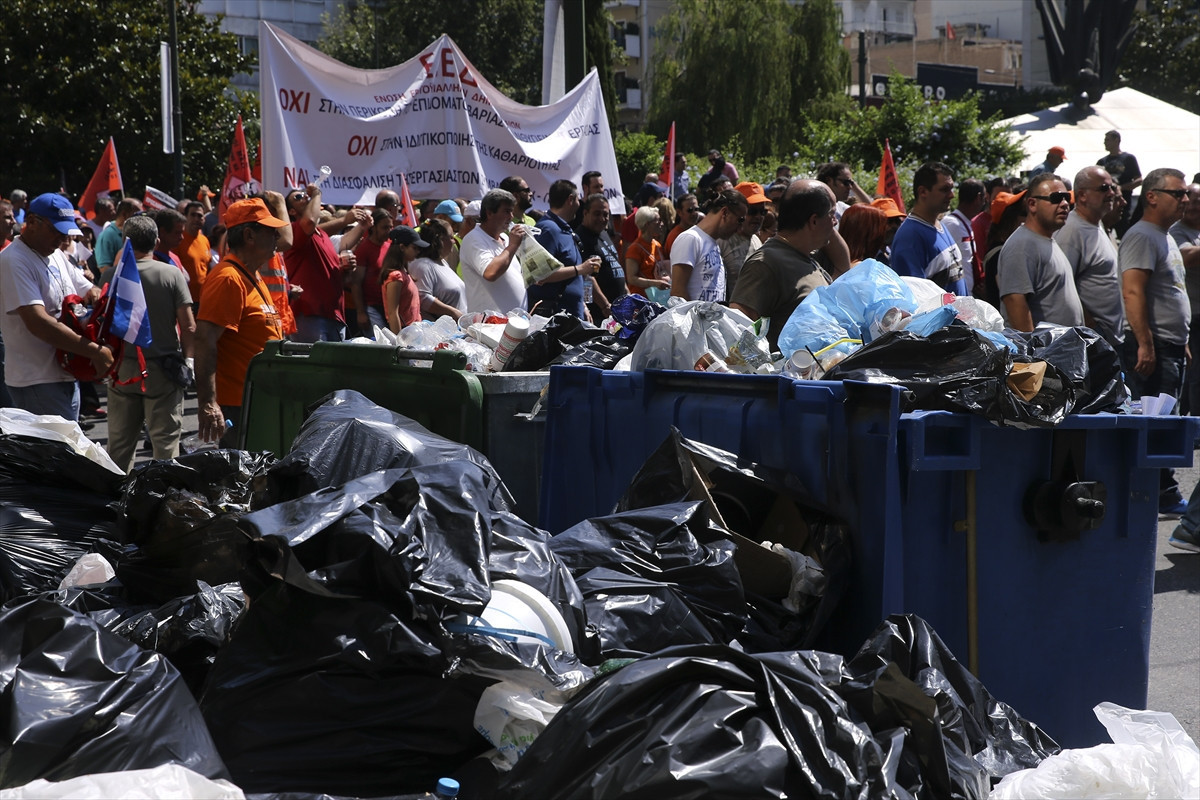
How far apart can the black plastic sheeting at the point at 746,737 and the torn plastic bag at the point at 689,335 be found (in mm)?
1746

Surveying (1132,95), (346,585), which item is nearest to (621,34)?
(1132,95)

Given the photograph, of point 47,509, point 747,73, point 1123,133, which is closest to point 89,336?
point 47,509

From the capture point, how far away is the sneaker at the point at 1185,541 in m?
6.47

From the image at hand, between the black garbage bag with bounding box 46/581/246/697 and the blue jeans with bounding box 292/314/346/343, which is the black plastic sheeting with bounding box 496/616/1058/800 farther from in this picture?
the blue jeans with bounding box 292/314/346/343

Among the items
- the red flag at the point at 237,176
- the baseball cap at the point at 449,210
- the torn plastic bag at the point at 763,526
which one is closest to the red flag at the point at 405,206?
the baseball cap at the point at 449,210

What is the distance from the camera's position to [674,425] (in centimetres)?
404

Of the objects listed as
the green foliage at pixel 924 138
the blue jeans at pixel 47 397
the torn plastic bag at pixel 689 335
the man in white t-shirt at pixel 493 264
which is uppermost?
the green foliage at pixel 924 138

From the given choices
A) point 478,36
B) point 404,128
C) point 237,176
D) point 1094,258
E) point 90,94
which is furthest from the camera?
Answer: point 478,36

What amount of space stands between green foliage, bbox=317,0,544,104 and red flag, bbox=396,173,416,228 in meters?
32.6

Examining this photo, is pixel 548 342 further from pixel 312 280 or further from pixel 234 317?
pixel 312 280

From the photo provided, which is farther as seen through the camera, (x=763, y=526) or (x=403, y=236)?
(x=403, y=236)

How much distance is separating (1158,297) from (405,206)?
5.92 m

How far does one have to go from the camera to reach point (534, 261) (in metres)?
8.09

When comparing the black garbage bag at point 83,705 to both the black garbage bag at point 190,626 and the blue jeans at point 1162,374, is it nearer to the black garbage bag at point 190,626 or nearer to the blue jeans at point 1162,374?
the black garbage bag at point 190,626
